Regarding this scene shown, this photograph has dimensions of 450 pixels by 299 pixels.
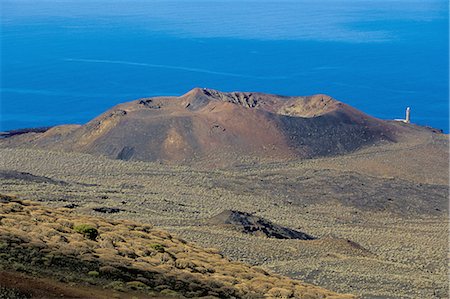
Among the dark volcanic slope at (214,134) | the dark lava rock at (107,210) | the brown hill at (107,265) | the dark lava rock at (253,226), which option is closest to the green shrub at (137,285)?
the brown hill at (107,265)

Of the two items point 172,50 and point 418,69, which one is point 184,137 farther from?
point 172,50

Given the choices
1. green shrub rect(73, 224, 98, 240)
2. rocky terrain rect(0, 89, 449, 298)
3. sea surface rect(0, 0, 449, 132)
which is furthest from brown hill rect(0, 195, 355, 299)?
sea surface rect(0, 0, 449, 132)

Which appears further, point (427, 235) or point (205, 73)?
point (205, 73)

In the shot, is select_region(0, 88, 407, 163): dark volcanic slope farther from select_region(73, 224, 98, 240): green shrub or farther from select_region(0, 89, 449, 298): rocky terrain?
select_region(73, 224, 98, 240): green shrub

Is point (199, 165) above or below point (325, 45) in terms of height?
below

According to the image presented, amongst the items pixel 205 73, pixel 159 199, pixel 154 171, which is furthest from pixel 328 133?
pixel 205 73

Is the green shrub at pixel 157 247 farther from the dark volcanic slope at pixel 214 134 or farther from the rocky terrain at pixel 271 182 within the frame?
the dark volcanic slope at pixel 214 134
